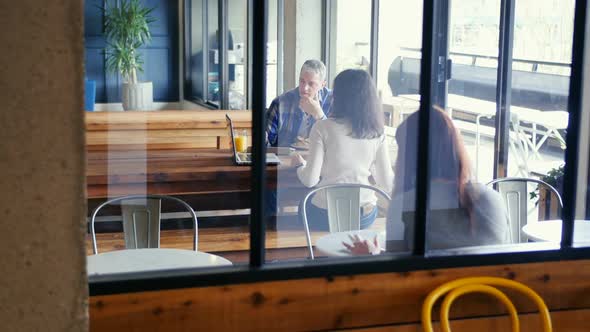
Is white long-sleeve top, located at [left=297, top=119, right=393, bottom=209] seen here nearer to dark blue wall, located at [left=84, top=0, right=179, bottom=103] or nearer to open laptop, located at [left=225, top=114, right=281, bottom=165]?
open laptop, located at [left=225, top=114, right=281, bottom=165]

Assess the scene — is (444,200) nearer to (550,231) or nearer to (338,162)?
(550,231)

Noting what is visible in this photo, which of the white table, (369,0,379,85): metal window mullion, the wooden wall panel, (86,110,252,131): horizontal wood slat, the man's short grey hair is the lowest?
the wooden wall panel

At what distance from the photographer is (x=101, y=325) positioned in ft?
7.02

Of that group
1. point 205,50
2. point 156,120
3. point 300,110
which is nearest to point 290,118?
point 300,110

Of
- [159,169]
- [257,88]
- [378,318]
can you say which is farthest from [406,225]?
[159,169]

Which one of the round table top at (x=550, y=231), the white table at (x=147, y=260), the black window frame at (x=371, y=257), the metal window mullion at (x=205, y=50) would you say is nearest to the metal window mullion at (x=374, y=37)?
the round table top at (x=550, y=231)

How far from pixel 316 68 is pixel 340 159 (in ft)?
2.97

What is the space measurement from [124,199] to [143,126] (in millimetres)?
2776

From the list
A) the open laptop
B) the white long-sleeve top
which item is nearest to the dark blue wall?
the open laptop

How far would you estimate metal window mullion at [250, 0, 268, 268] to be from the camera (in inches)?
88.3

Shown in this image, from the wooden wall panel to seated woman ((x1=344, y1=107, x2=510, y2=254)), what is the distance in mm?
146

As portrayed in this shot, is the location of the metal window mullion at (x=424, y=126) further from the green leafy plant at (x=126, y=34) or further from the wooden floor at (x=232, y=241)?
the green leafy plant at (x=126, y=34)

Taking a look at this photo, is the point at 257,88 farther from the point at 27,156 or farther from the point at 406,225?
the point at 27,156

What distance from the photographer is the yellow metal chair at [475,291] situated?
2318mm
